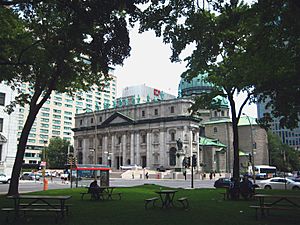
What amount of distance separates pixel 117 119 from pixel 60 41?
79565 mm

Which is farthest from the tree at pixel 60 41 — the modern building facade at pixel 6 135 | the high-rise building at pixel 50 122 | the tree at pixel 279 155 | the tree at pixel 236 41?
the high-rise building at pixel 50 122

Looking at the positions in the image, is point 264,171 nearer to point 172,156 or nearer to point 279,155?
point 172,156

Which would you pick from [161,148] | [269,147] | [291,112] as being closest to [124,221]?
[291,112]

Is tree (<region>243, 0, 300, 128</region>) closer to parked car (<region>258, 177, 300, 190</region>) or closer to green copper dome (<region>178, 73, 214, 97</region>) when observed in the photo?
parked car (<region>258, 177, 300, 190</region>)

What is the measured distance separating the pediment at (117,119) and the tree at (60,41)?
68145 mm

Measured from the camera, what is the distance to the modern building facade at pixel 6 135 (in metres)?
45.5

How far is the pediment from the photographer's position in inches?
3679

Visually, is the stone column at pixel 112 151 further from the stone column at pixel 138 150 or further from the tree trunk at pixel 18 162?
the tree trunk at pixel 18 162

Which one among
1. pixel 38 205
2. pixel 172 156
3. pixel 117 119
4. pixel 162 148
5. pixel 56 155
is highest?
pixel 117 119

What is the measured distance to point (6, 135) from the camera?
46.0m

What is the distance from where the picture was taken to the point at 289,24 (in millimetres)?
13141

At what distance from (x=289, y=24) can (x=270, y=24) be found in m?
1.13

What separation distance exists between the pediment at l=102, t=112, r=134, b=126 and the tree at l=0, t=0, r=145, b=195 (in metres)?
68.1

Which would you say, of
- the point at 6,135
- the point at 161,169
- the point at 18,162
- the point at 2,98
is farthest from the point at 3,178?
the point at 161,169
